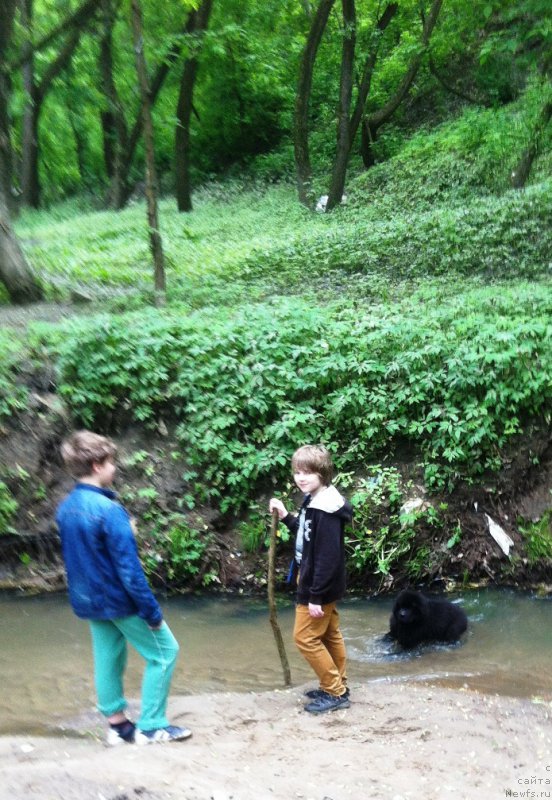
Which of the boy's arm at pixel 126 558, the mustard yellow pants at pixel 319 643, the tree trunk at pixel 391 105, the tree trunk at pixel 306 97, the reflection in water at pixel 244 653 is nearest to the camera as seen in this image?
the boy's arm at pixel 126 558

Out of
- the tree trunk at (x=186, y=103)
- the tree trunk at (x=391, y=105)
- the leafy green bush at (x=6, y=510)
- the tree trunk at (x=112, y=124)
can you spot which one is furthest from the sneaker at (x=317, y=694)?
the tree trunk at (x=391, y=105)

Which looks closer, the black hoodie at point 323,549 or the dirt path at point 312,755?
→ the dirt path at point 312,755

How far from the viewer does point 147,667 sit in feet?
13.6

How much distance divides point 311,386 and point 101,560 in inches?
198

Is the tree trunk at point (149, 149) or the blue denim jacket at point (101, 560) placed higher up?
the tree trunk at point (149, 149)

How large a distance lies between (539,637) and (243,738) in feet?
11.5

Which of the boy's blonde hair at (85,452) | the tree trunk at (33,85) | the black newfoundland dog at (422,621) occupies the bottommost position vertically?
the black newfoundland dog at (422,621)

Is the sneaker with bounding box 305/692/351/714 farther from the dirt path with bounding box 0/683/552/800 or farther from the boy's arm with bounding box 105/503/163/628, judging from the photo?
the boy's arm with bounding box 105/503/163/628

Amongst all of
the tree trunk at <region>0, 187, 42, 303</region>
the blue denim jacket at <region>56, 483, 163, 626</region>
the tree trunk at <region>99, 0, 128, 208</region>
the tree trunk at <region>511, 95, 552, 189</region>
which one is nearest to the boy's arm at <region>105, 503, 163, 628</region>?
the blue denim jacket at <region>56, 483, 163, 626</region>

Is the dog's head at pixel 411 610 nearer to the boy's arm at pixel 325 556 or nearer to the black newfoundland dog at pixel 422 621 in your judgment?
the black newfoundland dog at pixel 422 621

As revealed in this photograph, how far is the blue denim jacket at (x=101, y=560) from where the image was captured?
388 centimetres

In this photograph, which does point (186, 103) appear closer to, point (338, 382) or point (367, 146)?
point (367, 146)

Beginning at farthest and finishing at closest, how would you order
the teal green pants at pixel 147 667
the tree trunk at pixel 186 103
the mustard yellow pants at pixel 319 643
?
the tree trunk at pixel 186 103 → the mustard yellow pants at pixel 319 643 → the teal green pants at pixel 147 667

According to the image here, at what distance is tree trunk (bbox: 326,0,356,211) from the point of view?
1773 centimetres
